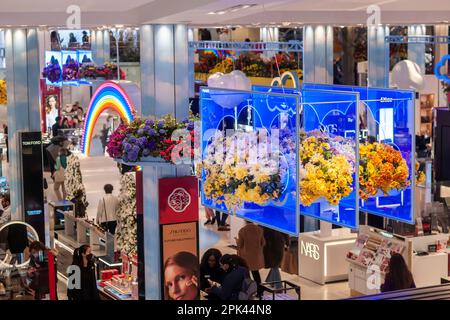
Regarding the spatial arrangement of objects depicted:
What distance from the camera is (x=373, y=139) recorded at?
322 inches

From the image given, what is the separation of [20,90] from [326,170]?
7453 millimetres

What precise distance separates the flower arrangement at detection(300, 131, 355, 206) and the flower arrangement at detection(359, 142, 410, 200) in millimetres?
526

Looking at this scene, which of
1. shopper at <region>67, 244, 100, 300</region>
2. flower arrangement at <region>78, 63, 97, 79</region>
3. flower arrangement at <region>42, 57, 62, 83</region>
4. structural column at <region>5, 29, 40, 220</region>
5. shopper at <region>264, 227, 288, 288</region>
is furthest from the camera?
flower arrangement at <region>42, 57, 62, 83</region>

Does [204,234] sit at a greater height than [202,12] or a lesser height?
lesser

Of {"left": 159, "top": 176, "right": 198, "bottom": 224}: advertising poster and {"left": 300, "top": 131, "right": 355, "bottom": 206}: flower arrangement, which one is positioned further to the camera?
{"left": 159, "top": 176, "right": 198, "bottom": 224}: advertising poster

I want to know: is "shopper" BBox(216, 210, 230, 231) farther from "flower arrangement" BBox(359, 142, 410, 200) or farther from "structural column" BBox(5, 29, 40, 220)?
"flower arrangement" BBox(359, 142, 410, 200)

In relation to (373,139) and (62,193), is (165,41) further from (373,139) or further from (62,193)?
(62,193)

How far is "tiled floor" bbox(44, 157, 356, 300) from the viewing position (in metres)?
11.2

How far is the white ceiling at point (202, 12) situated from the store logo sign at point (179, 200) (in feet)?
5.85

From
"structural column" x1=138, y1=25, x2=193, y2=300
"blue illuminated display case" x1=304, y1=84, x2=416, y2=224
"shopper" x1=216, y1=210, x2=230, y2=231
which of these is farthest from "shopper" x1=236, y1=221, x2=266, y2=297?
"shopper" x1=216, y1=210, x2=230, y2=231

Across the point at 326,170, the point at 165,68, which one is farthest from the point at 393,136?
the point at 165,68

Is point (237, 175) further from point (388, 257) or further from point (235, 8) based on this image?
point (388, 257)

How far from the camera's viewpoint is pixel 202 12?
7.49 meters
